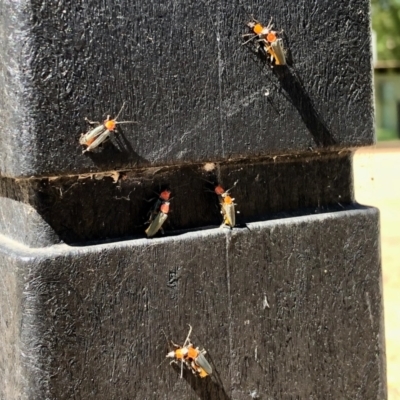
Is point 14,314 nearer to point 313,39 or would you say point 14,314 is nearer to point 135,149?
point 135,149

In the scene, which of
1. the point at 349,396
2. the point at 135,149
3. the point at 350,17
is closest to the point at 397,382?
the point at 349,396

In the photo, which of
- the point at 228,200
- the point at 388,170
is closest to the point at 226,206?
the point at 228,200

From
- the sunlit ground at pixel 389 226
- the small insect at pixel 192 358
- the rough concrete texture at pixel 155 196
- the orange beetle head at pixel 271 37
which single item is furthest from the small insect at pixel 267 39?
the small insect at pixel 192 358

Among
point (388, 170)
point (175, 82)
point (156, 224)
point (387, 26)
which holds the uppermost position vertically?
point (387, 26)

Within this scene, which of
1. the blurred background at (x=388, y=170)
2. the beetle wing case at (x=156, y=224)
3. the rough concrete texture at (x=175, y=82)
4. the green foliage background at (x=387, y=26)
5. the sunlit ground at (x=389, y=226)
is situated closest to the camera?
the rough concrete texture at (x=175, y=82)

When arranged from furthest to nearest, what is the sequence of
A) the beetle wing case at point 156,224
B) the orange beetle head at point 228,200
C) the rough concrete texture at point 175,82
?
the orange beetle head at point 228,200 → the beetle wing case at point 156,224 → the rough concrete texture at point 175,82

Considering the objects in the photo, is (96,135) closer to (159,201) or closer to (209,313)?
(159,201)

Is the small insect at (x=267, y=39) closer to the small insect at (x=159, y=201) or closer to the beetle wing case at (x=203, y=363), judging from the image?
the small insect at (x=159, y=201)

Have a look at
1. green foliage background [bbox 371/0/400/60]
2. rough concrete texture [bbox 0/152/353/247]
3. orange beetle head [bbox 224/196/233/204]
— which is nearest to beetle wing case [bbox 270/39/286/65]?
rough concrete texture [bbox 0/152/353/247]
